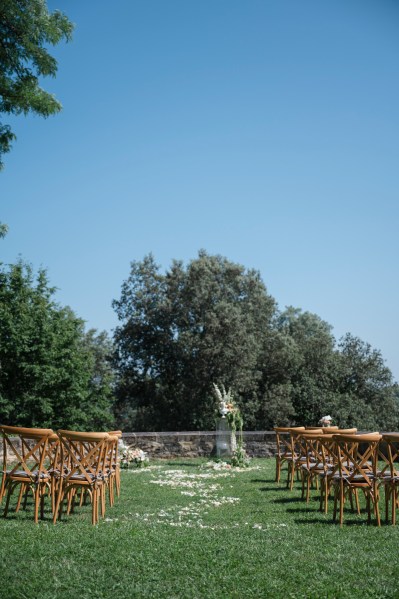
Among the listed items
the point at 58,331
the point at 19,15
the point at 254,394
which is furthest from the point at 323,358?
the point at 19,15

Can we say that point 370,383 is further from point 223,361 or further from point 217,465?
point 217,465

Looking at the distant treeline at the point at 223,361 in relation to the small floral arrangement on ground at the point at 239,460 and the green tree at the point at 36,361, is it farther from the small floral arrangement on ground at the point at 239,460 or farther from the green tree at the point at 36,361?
the small floral arrangement on ground at the point at 239,460

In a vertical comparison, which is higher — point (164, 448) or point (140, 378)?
point (140, 378)

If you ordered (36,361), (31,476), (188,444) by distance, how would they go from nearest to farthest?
(31,476) → (188,444) → (36,361)

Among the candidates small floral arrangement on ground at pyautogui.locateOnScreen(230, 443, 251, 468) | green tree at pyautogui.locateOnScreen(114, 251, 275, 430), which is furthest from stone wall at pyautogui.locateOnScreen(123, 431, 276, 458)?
green tree at pyautogui.locateOnScreen(114, 251, 275, 430)

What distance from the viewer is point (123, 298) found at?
3033 centimetres

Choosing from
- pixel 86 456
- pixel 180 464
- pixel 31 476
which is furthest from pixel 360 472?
pixel 180 464

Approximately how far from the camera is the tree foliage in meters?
27.3

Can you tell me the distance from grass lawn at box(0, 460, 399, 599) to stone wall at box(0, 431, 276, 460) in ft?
24.8

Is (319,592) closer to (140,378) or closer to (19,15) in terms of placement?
(19,15)

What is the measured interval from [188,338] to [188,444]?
1199 centimetres

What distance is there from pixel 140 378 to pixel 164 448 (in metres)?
13.8

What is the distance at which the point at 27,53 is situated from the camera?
9.23 metres

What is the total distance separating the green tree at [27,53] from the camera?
29.4 ft
